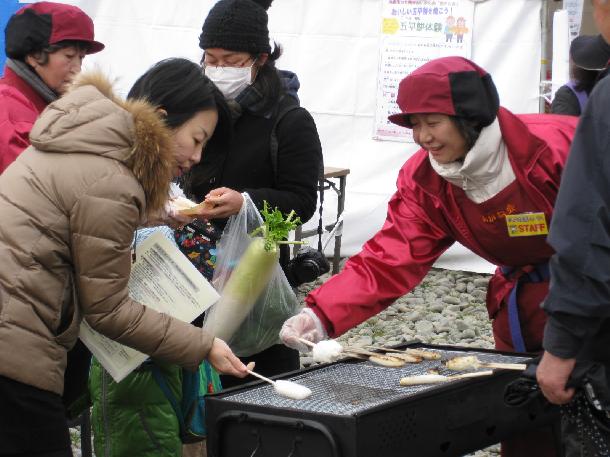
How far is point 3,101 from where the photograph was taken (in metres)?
3.63

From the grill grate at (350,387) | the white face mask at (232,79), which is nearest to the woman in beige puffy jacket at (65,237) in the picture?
the grill grate at (350,387)

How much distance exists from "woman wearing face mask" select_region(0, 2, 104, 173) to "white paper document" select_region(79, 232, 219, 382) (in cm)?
102

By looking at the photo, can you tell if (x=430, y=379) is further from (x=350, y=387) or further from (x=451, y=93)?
(x=451, y=93)

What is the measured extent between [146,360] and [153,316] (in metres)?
0.48

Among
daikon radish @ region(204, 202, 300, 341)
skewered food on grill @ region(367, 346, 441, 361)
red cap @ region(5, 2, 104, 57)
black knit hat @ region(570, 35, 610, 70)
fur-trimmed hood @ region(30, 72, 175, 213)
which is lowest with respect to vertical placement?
skewered food on grill @ region(367, 346, 441, 361)

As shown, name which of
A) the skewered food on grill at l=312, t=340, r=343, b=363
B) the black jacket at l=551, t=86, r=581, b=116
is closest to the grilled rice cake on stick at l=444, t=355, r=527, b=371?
the skewered food on grill at l=312, t=340, r=343, b=363

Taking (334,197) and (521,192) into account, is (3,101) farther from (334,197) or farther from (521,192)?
(334,197)

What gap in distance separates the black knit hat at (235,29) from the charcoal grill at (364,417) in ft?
3.71

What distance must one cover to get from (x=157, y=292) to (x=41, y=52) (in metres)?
1.30

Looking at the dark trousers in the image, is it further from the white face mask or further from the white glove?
the white face mask

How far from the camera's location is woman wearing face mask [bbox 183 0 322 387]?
343 cm

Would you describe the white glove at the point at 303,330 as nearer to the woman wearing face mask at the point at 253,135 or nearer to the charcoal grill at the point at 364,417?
the charcoal grill at the point at 364,417

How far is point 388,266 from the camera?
3.23 meters

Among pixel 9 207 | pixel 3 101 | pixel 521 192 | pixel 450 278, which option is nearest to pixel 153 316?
pixel 9 207
